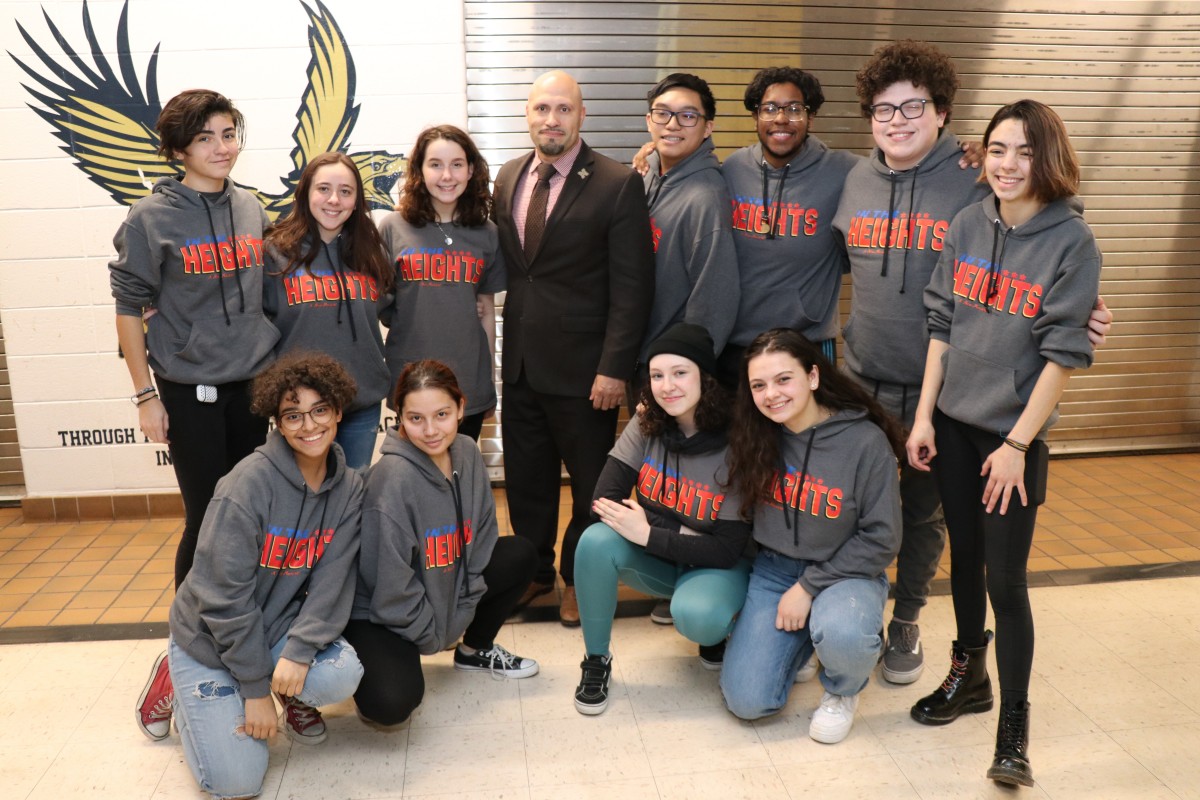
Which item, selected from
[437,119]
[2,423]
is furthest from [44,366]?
[437,119]

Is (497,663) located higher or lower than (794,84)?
lower

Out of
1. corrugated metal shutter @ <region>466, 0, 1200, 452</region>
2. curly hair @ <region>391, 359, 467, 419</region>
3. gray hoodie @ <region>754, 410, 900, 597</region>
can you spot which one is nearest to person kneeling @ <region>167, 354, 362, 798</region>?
curly hair @ <region>391, 359, 467, 419</region>

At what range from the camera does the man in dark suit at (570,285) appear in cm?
303

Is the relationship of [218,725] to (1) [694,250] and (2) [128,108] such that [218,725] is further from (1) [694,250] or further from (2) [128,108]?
(2) [128,108]

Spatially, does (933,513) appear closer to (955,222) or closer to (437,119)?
(955,222)

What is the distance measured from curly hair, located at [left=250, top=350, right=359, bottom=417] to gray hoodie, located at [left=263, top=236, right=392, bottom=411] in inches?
14.4

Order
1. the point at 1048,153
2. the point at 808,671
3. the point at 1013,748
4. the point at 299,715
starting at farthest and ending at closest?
the point at 808,671, the point at 299,715, the point at 1013,748, the point at 1048,153

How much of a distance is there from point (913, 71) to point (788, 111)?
423 mm

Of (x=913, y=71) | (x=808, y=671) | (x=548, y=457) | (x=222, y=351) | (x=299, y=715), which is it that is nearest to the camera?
(x=299, y=715)

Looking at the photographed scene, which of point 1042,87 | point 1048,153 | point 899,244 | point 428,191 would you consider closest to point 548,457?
point 428,191

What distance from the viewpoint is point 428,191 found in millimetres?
3070

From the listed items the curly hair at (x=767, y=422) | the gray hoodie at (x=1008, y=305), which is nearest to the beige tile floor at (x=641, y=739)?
the curly hair at (x=767, y=422)

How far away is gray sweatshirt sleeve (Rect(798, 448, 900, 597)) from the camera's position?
2.60m

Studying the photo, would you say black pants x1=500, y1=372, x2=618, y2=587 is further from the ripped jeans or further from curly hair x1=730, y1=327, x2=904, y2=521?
the ripped jeans
